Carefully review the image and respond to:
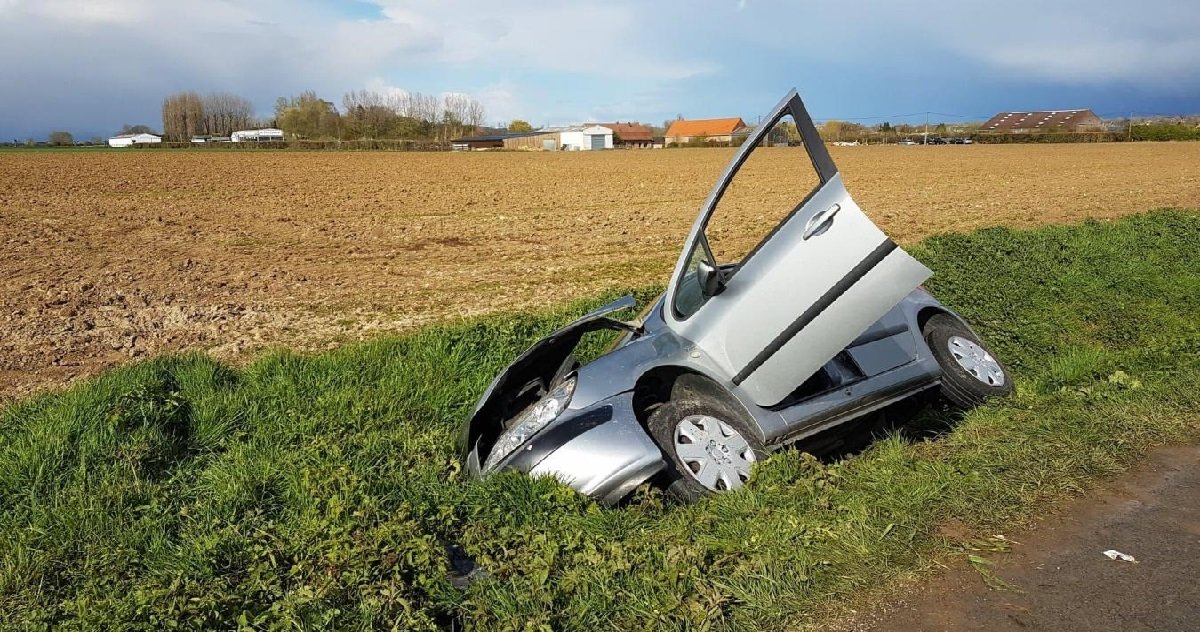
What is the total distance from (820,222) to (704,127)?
135644 mm

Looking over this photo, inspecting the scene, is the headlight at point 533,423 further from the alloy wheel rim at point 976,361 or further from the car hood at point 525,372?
the alloy wheel rim at point 976,361

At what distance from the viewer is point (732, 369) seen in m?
4.43

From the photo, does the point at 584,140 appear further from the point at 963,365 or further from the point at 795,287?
the point at 795,287

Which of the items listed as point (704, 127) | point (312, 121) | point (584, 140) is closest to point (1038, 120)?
point (704, 127)

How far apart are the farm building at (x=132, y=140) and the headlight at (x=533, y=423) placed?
370 feet

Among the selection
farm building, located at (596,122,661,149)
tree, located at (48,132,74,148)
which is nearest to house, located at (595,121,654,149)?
farm building, located at (596,122,661,149)

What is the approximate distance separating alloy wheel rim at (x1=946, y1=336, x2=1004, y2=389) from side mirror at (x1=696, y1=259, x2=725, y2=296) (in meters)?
2.05

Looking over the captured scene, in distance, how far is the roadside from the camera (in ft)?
9.70

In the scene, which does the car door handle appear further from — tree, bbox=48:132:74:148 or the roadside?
tree, bbox=48:132:74:148

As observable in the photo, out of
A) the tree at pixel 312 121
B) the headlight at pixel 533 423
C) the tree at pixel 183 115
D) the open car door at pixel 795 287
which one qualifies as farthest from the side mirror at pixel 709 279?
the tree at pixel 183 115

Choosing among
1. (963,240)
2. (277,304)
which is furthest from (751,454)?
(963,240)

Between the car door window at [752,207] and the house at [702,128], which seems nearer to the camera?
the car door window at [752,207]

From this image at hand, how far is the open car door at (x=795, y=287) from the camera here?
414 cm

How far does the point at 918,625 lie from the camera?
2.97m
